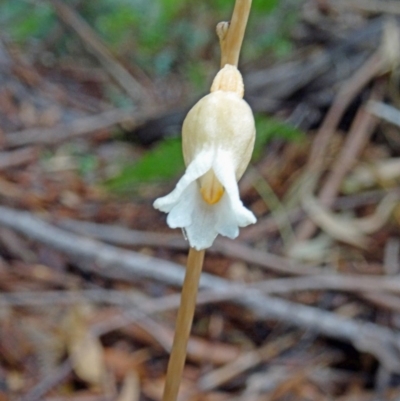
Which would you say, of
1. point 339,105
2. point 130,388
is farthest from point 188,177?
point 339,105

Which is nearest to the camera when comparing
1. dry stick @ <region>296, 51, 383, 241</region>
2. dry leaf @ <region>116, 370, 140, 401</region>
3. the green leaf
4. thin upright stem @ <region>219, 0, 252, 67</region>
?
thin upright stem @ <region>219, 0, 252, 67</region>

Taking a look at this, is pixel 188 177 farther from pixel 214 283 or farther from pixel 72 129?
pixel 72 129

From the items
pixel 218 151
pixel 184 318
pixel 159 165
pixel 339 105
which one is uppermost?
pixel 339 105

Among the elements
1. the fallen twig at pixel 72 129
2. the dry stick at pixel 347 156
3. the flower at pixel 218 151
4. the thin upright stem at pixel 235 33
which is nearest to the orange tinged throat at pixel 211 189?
the flower at pixel 218 151

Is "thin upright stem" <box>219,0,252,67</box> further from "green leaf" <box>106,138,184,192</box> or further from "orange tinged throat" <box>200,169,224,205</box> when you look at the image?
"green leaf" <box>106,138,184,192</box>

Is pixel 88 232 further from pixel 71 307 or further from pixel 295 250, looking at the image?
pixel 295 250

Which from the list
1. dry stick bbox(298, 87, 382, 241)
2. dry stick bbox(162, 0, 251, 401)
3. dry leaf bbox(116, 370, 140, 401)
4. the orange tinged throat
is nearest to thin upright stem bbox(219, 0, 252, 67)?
dry stick bbox(162, 0, 251, 401)

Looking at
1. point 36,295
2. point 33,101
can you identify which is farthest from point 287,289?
point 33,101

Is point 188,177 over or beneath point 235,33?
beneath
